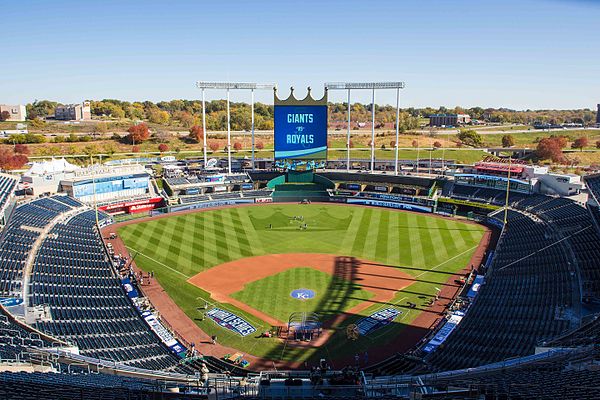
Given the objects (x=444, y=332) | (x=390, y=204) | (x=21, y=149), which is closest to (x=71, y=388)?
(x=444, y=332)

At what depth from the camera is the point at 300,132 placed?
75.3 meters

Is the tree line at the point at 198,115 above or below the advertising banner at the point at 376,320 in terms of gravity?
above

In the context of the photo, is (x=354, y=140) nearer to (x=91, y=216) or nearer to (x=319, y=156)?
(x=319, y=156)

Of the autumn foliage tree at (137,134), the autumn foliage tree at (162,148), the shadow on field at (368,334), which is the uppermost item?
the autumn foliage tree at (137,134)

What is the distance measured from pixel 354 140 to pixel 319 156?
6135 centimetres

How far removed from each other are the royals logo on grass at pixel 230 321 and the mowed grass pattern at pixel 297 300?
7.22 ft

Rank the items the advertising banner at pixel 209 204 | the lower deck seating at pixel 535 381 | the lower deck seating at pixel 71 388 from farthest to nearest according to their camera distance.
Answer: the advertising banner at pixel 209 204 < the lower deck seating at pixel 535 381 < the lower deck seating at pixel 71 388

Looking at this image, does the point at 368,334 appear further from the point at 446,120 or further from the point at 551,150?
the point at 446,120

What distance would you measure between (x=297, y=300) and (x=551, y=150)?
82.4 metres

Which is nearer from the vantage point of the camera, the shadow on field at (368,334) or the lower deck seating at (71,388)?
the lower deck seating at (71,388)

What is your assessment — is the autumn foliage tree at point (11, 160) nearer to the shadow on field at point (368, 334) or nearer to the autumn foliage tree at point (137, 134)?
the autumn foliage tree at point (137, 134)

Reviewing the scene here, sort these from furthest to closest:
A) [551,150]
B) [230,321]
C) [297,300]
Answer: [551,150] < [297,300] < [230,321]

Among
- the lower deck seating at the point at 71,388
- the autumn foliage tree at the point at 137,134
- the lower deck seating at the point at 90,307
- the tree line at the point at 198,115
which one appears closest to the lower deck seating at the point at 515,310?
the lower deck seating at the point at 71,388

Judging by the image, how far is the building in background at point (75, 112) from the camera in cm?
15488
